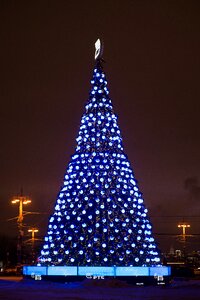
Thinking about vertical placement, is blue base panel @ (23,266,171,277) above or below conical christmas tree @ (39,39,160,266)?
below

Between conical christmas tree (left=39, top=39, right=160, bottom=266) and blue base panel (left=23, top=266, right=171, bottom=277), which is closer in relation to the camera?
blue base panel (left=23, top=266, right=171, bottom=277)

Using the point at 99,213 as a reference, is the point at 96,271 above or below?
below

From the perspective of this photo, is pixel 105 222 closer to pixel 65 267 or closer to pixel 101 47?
pixel 65 267

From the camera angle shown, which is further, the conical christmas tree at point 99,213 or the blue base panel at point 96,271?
the conical christmas tree at point 99,213

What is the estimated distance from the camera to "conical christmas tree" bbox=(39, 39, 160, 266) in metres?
33.5

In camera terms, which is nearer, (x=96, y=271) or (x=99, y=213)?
(x=96, y=271)

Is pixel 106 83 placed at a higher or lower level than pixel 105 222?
higher

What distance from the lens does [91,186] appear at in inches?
1348

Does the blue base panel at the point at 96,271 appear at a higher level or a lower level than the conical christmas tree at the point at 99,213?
lower

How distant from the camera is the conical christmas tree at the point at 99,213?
3347 cm

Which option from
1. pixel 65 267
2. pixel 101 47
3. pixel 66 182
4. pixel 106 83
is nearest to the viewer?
pixel 65 267

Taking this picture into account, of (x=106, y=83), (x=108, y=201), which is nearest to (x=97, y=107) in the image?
(x=106, y=83)

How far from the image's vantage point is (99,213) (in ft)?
111

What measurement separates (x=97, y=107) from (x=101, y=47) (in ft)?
22.9
